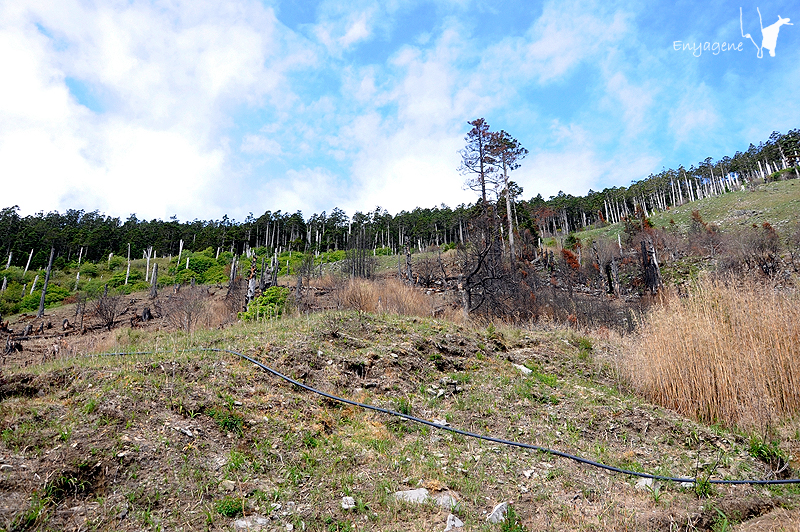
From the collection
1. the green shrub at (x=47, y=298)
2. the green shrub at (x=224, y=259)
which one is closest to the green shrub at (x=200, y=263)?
the green shrub at (x=224, y=259)

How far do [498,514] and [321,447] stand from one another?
2030 millimetres

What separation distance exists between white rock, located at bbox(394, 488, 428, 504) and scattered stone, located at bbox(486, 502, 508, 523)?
59cm

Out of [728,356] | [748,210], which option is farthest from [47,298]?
[748,210]

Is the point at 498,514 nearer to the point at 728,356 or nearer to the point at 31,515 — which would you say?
the point at 31,515

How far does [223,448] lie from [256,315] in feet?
25.0

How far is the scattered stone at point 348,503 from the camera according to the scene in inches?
134

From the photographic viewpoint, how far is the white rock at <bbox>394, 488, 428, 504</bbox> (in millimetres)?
3572

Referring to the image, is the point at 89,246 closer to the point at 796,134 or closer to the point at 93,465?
the point at 93,465

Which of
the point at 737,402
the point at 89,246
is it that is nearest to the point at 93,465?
the point at 737,402

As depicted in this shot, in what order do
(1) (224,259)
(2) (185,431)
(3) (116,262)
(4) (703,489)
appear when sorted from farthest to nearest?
(3) (116,262), (1) (224,259), (2) (185,431), (4) (703,489)

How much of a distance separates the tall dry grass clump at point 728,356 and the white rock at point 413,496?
4302mm

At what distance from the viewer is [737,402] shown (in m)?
5.15

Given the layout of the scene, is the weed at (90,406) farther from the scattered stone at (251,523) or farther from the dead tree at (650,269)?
the dead tree at (650,269)

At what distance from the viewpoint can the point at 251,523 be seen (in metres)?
3.16
